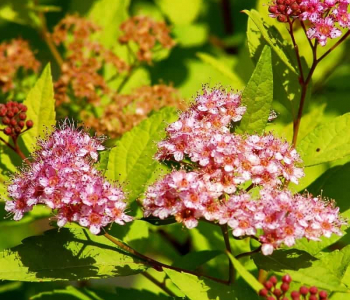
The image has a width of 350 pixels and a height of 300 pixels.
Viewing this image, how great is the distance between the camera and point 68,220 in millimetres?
1590

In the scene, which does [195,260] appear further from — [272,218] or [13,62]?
[13,62]

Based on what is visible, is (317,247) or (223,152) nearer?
(223,152)

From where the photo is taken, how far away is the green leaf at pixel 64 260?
1.64m

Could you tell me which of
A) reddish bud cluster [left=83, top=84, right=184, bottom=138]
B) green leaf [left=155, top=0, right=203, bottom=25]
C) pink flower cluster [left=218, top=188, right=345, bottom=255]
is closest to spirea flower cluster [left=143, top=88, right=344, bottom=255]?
pink flower cluster [left=218, top=188, right=345, bottom=255]

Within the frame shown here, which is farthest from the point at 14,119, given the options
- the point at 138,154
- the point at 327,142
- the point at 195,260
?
the point at 327,142

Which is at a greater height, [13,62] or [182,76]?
[182,76]

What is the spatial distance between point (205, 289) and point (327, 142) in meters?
0.56

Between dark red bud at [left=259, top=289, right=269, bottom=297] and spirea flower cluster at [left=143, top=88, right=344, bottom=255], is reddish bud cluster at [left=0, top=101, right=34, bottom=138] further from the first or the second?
dark red bud at [left=259, top=289, right=269, bottom=297]

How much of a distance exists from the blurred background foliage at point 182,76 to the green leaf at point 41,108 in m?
0.11

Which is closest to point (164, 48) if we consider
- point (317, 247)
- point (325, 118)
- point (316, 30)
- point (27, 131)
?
point (325, 118)

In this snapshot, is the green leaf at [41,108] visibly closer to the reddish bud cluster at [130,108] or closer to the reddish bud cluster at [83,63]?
the reddish bud cluster at [130,108]

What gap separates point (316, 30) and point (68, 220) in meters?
0.85

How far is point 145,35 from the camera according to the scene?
2.81m

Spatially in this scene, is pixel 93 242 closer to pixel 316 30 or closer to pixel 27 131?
pixel 27 131
